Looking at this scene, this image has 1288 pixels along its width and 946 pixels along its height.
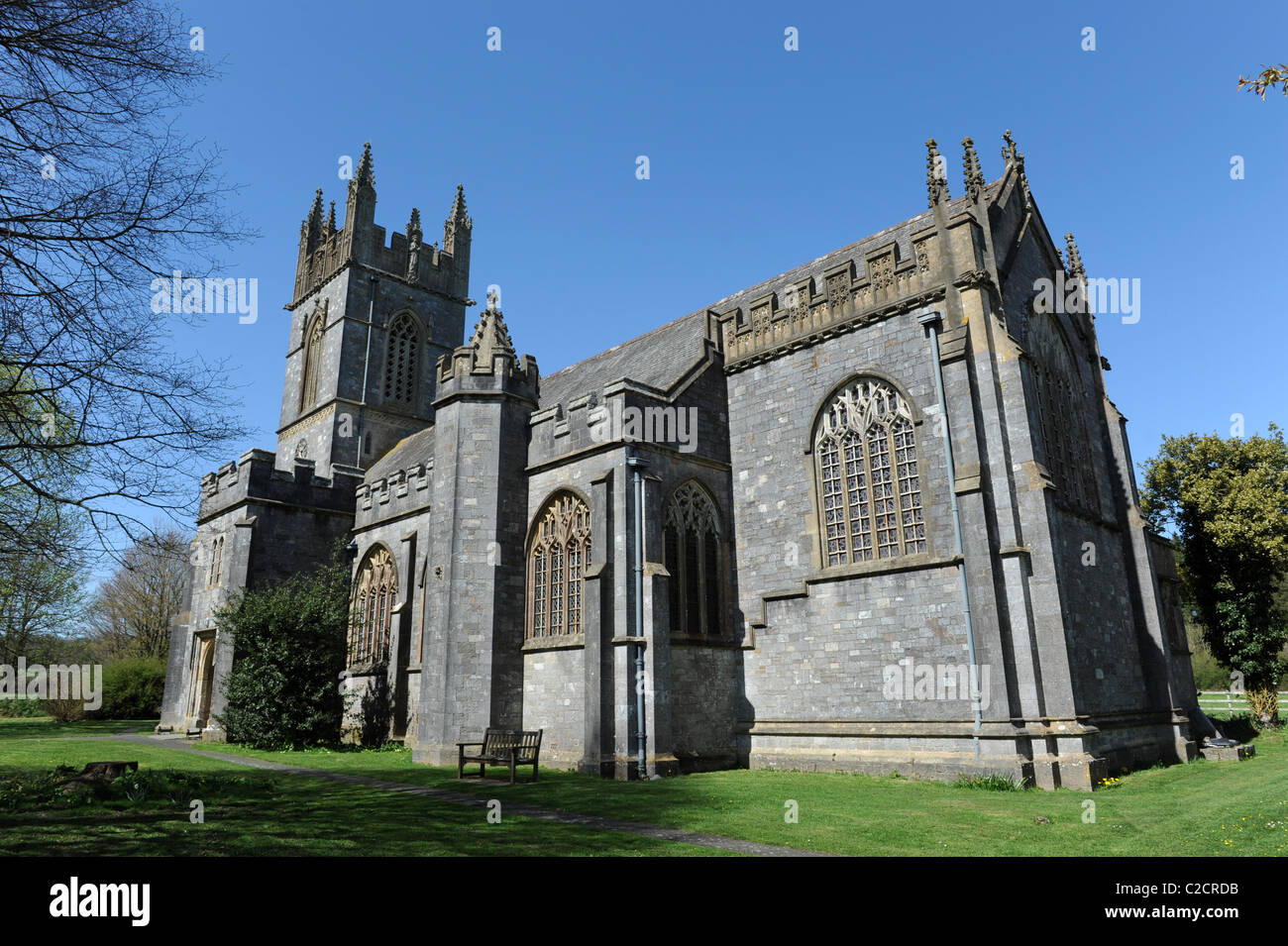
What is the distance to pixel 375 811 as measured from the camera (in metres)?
10.8

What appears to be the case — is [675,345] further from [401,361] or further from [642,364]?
[401,361]

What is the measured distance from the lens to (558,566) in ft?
65.8

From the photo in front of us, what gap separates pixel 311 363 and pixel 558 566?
26.2 m

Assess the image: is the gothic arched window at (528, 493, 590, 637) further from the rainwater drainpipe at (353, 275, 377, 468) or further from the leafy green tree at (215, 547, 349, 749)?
the rainwater drainpipe at (353, 275, 377, 468)

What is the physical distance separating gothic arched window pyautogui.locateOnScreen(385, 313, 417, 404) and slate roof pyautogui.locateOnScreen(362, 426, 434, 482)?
8.20 ft

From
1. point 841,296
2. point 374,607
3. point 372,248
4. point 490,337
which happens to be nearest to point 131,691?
point 374,607

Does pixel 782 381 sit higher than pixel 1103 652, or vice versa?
pixel 782 381

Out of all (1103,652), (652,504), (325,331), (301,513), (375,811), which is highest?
(325,331)

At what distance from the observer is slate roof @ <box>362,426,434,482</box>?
32.1m

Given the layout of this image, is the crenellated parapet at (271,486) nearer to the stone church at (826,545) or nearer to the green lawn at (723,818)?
the stone church at (826,545)

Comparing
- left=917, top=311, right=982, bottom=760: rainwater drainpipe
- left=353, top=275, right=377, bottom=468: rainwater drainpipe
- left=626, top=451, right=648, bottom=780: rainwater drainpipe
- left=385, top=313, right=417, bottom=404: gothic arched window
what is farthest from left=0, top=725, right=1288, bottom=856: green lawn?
left=385, top=313, right=417, bottom=404: gothic arched window

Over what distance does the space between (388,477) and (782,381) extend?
1441 cm

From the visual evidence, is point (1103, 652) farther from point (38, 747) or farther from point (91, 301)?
point (38, 747)
